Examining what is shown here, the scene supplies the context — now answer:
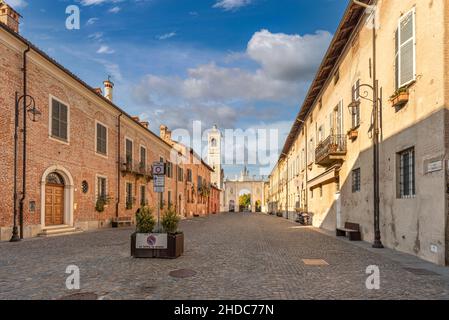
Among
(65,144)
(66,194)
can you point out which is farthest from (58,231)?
(65,144)

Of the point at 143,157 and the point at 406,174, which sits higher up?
the point at 143,157

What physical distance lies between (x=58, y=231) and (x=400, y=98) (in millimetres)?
15289

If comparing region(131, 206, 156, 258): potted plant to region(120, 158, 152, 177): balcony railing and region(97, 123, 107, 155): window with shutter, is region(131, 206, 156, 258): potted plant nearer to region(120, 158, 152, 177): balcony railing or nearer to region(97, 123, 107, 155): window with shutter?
region(97, 123, 107, 155): window with shutter

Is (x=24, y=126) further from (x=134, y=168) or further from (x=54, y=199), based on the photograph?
(x=134, y=168)

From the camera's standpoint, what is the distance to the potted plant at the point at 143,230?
31.2 ft

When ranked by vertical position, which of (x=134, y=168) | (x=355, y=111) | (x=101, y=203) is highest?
(x=355, y=111)

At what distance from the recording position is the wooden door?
1678cm

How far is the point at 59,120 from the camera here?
17.7 meters

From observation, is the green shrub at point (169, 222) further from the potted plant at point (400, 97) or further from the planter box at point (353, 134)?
the planter box at point (353, 134)

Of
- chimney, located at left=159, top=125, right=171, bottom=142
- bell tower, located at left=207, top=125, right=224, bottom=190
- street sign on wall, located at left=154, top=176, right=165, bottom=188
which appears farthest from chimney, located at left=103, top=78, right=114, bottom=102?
bell tower, located at left=207, top=125, right=224, bottom=190

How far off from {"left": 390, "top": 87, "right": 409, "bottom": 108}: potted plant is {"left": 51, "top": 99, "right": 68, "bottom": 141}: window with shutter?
14.8 m

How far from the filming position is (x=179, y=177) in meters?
42.8
